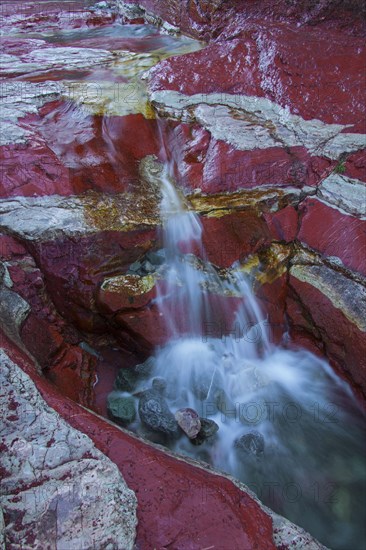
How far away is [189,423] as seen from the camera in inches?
117

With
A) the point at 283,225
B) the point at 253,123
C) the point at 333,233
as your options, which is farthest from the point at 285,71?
the point at 333,233

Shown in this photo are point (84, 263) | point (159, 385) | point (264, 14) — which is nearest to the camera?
point (84, 263)

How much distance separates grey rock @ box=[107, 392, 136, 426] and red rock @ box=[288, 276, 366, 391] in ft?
4.96

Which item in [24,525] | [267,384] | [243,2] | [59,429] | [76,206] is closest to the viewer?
[24,525]

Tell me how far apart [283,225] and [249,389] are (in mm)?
1358

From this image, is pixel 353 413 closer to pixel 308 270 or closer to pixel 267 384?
pixel 267 384

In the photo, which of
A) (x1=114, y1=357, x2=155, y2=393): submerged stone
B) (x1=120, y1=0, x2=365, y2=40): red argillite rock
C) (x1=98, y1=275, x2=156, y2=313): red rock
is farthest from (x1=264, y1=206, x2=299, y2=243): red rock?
(x1=120, y1=0, x2=365, y2=40): red argillite rock

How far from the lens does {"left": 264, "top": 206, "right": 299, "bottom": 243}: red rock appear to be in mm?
3412

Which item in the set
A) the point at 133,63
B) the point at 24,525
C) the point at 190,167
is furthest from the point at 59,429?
the point at 133,63

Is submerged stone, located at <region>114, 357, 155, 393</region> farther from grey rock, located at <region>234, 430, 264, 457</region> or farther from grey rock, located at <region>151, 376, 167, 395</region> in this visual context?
grey rock, located at <region>234, 430, 264, 457</region>

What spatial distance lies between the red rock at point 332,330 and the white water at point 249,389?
0.60 feet

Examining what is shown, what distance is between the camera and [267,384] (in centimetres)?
347

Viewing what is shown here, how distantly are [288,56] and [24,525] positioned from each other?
13.7 ft

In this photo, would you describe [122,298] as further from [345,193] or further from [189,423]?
[345,193]
